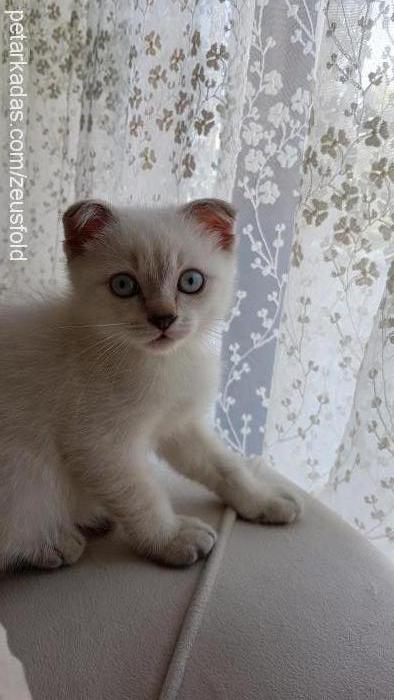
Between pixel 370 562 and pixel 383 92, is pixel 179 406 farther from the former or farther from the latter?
pixel 383 92

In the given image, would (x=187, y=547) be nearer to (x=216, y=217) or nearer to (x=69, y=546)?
(x=69, y=546)

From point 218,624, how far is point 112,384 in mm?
331

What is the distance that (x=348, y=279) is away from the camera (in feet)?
2.77

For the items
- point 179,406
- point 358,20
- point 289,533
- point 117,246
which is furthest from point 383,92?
point 289,533

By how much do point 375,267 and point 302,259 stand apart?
128 millimetres

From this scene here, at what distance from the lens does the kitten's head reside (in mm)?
701

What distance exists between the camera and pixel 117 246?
74cm

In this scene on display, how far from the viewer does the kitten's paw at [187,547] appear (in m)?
0.70

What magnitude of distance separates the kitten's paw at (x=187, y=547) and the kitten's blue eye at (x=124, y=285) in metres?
0.33

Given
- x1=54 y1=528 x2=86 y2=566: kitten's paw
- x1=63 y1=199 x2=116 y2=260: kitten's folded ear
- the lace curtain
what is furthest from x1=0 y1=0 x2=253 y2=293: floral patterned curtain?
x1=54 y1=528 x2=86 y2=566: kitten's paw

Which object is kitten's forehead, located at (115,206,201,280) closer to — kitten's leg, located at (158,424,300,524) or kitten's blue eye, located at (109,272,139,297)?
kitten's blue eye, located at (109,272,139,297)

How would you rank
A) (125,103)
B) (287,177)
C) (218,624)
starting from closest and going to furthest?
(218,624) < (287,177) < (125,103)

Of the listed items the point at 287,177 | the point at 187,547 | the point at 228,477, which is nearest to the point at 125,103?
the point at 287,177

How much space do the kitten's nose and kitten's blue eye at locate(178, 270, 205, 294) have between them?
6cm
